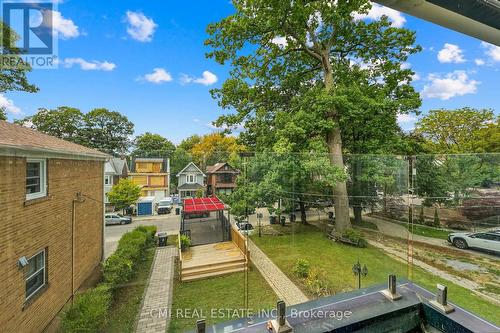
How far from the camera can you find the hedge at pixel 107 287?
107 inches

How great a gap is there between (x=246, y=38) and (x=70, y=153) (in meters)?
5.40

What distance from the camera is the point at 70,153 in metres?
3.67

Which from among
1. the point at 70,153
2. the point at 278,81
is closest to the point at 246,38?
the point at 278,81

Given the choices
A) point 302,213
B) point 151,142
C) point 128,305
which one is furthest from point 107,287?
point 151,142

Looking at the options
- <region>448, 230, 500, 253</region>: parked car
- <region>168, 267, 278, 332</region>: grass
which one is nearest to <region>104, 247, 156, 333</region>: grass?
<region>168, 267, 278, 332</region>: grass

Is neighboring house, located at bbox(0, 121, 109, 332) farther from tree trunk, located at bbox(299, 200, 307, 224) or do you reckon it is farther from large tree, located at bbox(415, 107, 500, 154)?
large tree, located at bbox(415, 107, 500, 154)

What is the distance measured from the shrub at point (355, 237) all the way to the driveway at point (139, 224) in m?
4.07

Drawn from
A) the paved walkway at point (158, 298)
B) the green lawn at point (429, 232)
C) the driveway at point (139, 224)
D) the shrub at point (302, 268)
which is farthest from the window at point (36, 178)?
the green lawn at point (429, 232)

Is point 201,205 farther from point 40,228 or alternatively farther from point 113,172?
point 40,228

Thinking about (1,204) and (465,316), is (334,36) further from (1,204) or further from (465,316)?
(1,204)

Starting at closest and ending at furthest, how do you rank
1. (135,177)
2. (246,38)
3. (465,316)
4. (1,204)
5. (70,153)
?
(465,316) < (1,204) < (70,153) < (135,177) < (246,38)

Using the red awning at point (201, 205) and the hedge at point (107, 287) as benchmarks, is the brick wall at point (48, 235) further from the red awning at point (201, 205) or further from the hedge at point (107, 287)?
the red awning at point (201, 205)

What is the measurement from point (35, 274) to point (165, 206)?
2672 millimetres

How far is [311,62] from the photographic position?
7.32m
